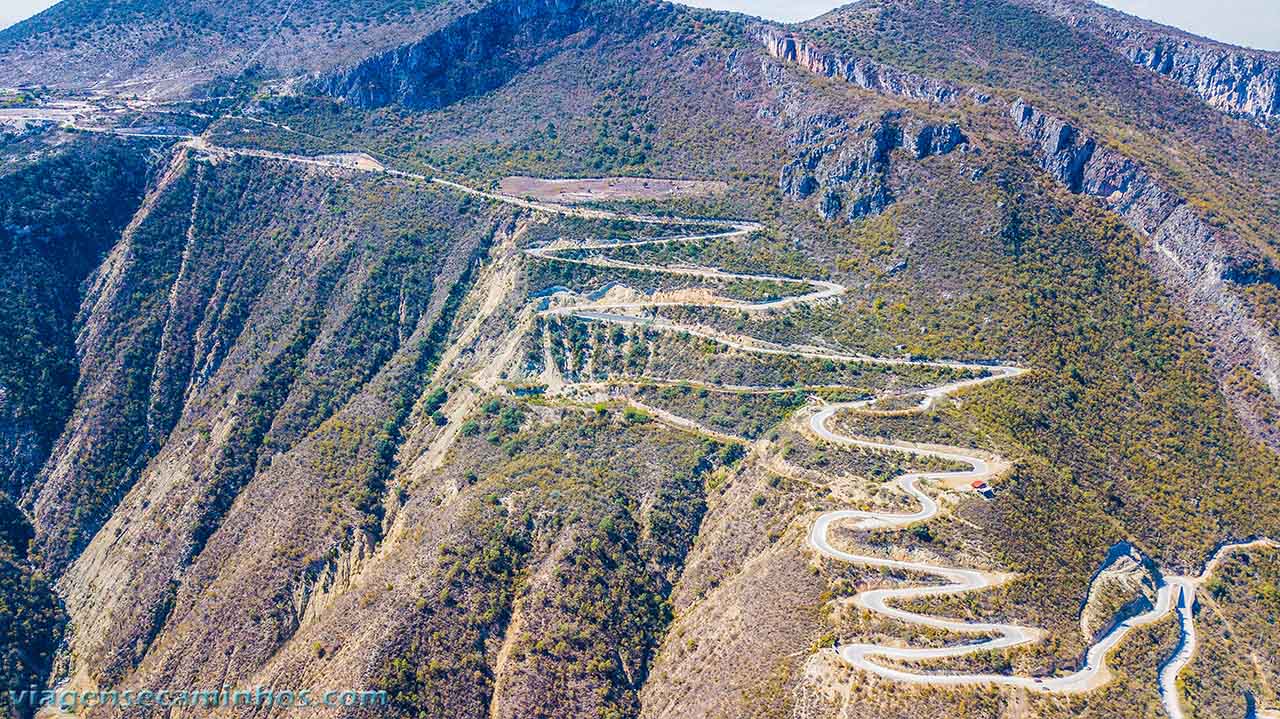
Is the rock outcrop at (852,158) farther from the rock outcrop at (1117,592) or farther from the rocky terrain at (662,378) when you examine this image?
the rock outcrop at (1117,592)

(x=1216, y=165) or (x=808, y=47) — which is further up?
(x=808, y=47)

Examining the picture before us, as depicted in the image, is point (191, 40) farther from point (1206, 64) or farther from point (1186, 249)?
point (1206, 64)

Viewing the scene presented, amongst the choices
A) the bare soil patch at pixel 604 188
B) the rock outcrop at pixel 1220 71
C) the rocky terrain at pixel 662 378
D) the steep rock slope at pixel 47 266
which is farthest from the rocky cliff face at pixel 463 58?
the rock outcrop at pixel 1220 71

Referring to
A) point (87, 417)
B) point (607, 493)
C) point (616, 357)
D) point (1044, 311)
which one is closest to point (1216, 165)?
point (1044, 311)

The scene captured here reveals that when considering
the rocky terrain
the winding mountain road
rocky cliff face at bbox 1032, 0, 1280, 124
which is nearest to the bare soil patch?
the rocky terrain

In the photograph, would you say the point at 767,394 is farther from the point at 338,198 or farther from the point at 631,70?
the point at 631,70

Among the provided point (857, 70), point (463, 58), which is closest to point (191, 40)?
point (463, 58)
